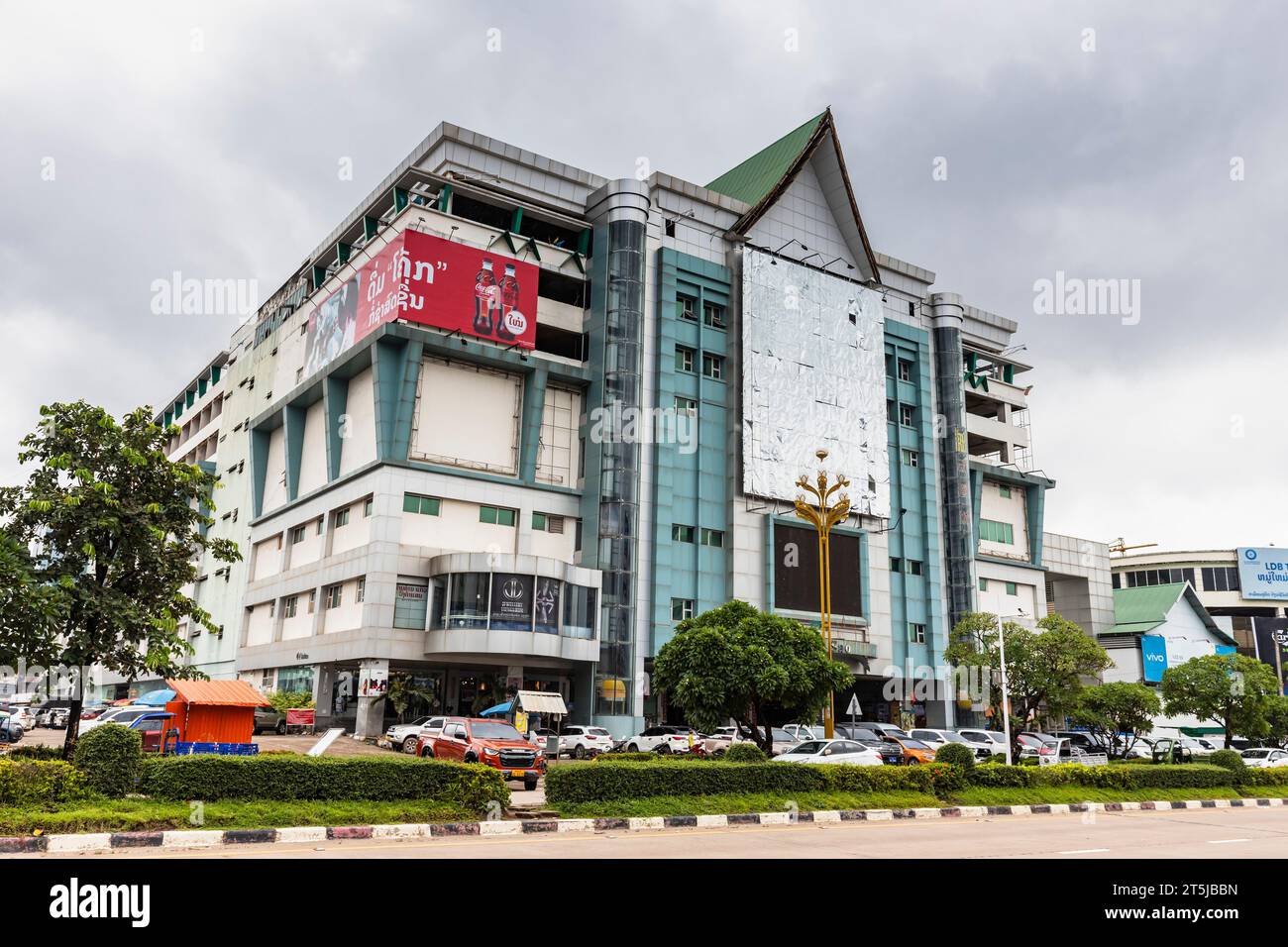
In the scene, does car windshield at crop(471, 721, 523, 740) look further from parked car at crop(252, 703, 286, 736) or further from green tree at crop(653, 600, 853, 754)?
parked car at crop(252, 703, 286, 736)

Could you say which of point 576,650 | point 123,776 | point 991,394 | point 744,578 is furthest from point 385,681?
point 991,394

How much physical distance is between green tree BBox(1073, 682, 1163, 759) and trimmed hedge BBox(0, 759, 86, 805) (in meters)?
48.5

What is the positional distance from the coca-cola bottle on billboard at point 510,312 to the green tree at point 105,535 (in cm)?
2928

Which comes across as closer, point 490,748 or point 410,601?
point 490,748

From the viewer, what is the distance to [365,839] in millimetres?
15188

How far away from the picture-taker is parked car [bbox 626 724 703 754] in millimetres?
40406

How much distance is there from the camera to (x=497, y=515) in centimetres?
5194

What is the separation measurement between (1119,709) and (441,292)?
4208cm

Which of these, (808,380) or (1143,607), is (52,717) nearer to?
(808,380)

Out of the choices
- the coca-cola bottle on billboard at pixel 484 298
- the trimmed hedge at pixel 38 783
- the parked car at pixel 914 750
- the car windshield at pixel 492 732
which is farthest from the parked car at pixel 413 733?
the coca-cola bottle on billboard at pixel 484 298

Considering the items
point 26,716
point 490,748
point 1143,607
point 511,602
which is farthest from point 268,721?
point 1143,607

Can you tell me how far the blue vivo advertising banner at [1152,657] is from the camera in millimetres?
76125
